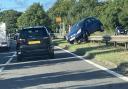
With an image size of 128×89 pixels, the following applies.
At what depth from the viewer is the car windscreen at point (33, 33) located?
2845cm

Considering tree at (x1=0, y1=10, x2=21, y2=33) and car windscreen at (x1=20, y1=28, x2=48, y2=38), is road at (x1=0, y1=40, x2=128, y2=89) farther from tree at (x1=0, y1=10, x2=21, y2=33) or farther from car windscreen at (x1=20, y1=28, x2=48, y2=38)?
tree at (x1=0, y1=10, x2=21, y2=33)

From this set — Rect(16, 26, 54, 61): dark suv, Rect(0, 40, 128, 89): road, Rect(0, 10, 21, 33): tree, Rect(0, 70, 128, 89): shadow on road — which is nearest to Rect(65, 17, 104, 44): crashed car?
Rect(16, 26, 54, 61): dark suv

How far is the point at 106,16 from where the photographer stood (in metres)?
89.9

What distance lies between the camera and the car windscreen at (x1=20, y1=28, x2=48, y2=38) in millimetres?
28453

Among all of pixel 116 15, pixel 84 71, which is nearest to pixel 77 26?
pixel 84 71

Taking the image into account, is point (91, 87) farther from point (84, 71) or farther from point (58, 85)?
point (84, 71)

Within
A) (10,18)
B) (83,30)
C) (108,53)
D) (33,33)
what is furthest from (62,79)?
(10,18)

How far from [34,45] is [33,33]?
2.61 feet

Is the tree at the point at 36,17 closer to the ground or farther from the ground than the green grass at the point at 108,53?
farther from the ground

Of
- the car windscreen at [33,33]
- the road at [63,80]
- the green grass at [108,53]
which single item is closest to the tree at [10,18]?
the green grass at [108,53]

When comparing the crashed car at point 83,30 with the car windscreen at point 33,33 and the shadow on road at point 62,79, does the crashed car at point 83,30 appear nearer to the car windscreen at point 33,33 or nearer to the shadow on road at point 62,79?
the car windscreen at point 33,33

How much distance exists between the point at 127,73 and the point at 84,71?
2.36 m

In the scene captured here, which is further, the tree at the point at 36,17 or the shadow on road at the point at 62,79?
the tree at the point at 36,17

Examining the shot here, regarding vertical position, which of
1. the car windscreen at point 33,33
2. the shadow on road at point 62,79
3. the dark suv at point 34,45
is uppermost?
the car windscreen at point 33,33
